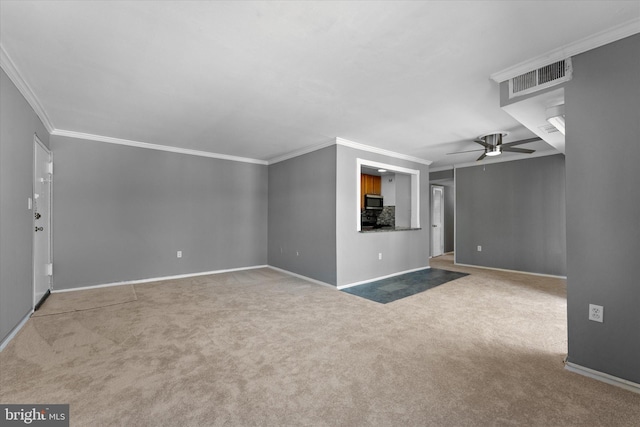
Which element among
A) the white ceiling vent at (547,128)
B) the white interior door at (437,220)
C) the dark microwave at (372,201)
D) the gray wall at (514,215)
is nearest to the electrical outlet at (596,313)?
the white ceiling vent at (547,128)

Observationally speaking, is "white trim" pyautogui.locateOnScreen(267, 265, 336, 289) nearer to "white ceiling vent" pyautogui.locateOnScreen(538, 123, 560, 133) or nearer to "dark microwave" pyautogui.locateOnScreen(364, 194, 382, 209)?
"dark microwave" pyautogui.locateOnScreen(364, 194, 382, 209)

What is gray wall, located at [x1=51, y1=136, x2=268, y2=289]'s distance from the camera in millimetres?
A: 4344

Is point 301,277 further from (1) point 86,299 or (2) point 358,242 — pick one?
(1) point 86,299

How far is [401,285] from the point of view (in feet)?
15.6

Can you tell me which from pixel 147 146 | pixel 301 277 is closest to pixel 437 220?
pixel 301 277

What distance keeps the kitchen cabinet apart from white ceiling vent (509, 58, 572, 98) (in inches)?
192

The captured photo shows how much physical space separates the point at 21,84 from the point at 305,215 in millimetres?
3906

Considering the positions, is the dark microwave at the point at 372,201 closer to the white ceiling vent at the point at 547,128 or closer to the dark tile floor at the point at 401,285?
the dark tile floor at the point at 401,285

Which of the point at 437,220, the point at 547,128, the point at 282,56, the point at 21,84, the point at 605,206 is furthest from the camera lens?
the point at 437,220

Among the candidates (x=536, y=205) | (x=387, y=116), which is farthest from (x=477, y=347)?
(x=536, y=205)

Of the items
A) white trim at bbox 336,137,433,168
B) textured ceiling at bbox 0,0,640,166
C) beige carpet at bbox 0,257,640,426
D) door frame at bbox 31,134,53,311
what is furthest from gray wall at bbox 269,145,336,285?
door frame at bbox 31,134,53,311

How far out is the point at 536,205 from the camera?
5.73 meters

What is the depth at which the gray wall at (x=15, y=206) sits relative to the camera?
2.43 metres

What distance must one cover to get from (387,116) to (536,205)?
4.29 meters
